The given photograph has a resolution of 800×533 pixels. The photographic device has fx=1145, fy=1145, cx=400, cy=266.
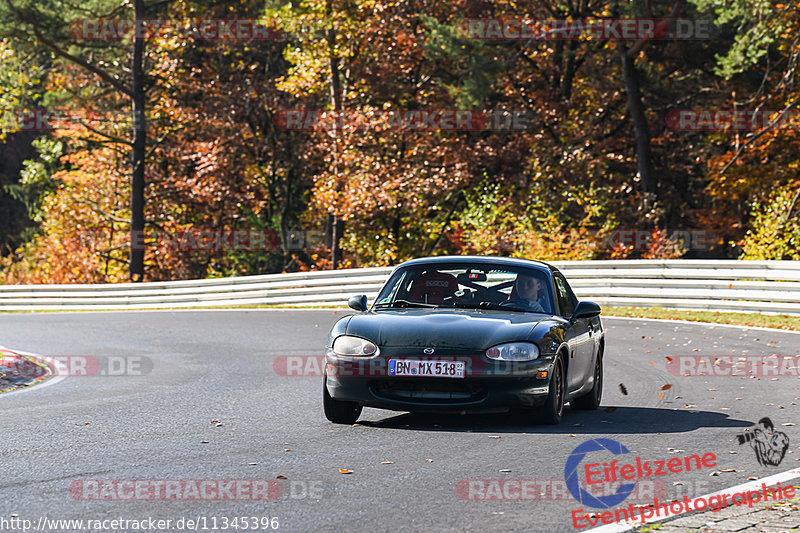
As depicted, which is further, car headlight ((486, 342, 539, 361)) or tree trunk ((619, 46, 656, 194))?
tree trunk ((619, 46, 656, 194))

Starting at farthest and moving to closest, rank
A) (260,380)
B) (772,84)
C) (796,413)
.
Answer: (772,84) → (260,380) → (796,413)

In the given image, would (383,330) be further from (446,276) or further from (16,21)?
(16,21)

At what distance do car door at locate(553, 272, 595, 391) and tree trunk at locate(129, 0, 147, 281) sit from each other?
102 feet

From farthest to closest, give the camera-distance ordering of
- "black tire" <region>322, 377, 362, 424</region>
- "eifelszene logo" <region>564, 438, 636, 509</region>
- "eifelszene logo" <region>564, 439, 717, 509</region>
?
"black tire" <region>322, 377, 362, 424</region>, "eifelszene logo" <region>564, 439, 717, 509</region>, "eifelszene logo" <region>564, 438, 636, 509</region>

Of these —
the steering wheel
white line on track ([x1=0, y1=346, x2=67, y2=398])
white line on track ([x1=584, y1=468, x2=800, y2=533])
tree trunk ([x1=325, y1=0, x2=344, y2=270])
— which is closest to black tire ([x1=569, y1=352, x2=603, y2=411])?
the steering wheel

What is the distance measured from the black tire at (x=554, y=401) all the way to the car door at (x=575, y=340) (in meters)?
0.29

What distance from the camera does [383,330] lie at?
915 cm

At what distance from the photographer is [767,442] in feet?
27.9

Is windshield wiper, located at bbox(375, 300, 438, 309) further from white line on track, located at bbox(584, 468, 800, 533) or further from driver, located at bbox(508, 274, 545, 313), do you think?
white line on track, located at bbox(584, 468, 800, 533)

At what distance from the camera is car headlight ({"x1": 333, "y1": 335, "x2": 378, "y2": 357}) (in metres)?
9.08

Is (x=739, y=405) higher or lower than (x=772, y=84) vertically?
lower

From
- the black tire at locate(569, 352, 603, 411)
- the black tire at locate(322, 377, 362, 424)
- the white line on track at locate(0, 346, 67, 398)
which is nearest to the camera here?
the black tire at locate(322, 377, 362, 424)

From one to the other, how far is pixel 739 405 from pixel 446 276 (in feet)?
9.91

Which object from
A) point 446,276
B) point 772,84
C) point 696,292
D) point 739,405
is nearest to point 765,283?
point 696,292
